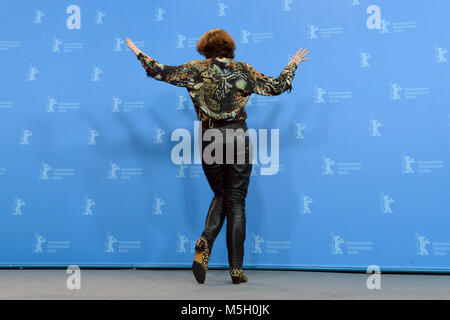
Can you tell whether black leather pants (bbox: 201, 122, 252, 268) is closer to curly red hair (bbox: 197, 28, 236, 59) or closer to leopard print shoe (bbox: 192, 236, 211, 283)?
leopard print shoe (bbox: 192, 236, 211, 283)

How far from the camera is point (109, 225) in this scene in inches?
105

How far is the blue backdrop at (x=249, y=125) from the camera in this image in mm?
2514

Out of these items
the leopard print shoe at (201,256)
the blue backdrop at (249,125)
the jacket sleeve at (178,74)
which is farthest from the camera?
the blue backdrop at (249,125)

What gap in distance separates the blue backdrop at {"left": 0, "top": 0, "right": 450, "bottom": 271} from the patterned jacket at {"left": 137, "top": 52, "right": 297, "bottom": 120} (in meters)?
0.51

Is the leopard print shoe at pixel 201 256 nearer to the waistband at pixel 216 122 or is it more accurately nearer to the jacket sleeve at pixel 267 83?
the waistband at pixel 216 122

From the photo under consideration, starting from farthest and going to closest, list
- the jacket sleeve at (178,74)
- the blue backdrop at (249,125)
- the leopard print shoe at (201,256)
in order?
the blue backdrop at (249,125)
the jacket sleeve at (178,74)
the leopard print shoe at (201,256)

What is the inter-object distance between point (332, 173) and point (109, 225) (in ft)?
4.57

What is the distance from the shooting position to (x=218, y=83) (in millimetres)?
2121

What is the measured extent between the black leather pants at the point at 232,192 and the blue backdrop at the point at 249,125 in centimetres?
48

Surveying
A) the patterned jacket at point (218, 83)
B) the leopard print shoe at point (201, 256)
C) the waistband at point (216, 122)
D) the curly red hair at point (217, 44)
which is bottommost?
the leopard print shoe at point (201, 256)

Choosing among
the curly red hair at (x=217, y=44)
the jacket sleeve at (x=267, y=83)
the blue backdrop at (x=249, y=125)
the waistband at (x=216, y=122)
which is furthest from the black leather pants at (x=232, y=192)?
the blue backdrop at (x=249, y=125)

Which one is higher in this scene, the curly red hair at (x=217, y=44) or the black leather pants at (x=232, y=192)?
the curly red hair at (x=217, y=44)

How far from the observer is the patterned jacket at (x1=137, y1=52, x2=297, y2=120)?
2.12 m

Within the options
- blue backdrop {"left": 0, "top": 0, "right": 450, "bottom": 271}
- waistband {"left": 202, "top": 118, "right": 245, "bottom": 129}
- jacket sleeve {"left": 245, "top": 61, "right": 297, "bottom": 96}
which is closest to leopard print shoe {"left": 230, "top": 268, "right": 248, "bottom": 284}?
blue backdrop {"left": 0, "top": 0, "right": 450, "bottom": 271}
